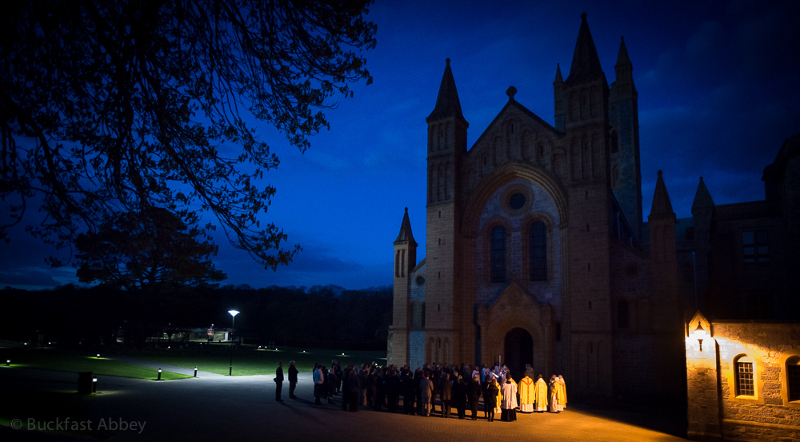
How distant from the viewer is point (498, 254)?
29609mm

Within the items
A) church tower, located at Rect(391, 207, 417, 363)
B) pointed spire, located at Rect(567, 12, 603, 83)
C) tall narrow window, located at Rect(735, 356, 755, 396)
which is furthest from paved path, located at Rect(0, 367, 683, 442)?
pointed spire, located at Rect(567, 12, 603, 83)

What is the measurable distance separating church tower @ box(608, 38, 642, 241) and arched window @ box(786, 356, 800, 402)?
24.0 metres

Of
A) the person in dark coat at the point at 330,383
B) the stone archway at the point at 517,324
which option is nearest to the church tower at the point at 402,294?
the stone archway at the point at 517,324

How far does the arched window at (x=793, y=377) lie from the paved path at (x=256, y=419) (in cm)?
348

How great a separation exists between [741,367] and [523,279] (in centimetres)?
1306

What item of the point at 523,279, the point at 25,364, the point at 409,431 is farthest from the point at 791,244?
the point at 25,364

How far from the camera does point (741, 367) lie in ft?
51.2

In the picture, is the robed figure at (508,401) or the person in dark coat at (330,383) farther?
the person in dark coat at (330,383)

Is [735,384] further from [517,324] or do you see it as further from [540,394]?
[517,324]

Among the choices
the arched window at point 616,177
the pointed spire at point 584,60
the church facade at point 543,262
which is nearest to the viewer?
the church facade at point 543,262

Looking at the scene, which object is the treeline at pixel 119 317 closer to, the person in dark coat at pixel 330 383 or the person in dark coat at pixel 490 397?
the person in dark coat at pixel 330 383

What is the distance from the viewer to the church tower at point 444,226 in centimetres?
2873

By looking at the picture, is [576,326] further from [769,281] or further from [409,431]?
[409,431]

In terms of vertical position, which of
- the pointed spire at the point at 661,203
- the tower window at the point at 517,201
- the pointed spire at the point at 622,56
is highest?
the pointed spire at the point at 622,56
